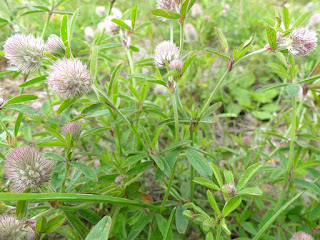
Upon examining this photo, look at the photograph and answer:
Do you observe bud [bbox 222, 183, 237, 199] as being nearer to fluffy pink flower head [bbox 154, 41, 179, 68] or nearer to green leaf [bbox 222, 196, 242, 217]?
green leaf [bbox 222, 196, 242, 217]

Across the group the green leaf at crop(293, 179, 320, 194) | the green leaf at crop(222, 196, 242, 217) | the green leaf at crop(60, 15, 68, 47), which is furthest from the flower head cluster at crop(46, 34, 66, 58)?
the green leaf at crop(293, 179, 320, 194)

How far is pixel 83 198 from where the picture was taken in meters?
0.99

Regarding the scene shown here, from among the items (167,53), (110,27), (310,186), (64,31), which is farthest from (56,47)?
(310,186)

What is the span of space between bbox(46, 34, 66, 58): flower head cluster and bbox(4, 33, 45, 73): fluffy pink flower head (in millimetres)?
60

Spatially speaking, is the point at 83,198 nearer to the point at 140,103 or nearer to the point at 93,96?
the point at 93,96

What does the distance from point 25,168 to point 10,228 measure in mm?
221

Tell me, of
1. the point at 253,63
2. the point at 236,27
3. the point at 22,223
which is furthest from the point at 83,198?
the point at 236,27

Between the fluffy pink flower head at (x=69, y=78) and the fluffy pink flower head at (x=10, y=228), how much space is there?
461mm

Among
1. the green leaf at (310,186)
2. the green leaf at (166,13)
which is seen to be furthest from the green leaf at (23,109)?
the green leaf at (310,186)

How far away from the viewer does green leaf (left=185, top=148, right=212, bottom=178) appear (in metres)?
1.14

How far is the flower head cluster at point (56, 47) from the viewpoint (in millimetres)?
1045

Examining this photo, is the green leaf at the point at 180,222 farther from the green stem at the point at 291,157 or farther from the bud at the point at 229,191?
the green stem at the point at 291,157

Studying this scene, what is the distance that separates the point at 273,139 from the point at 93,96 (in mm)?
2180

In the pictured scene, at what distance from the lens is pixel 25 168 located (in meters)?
1.02
